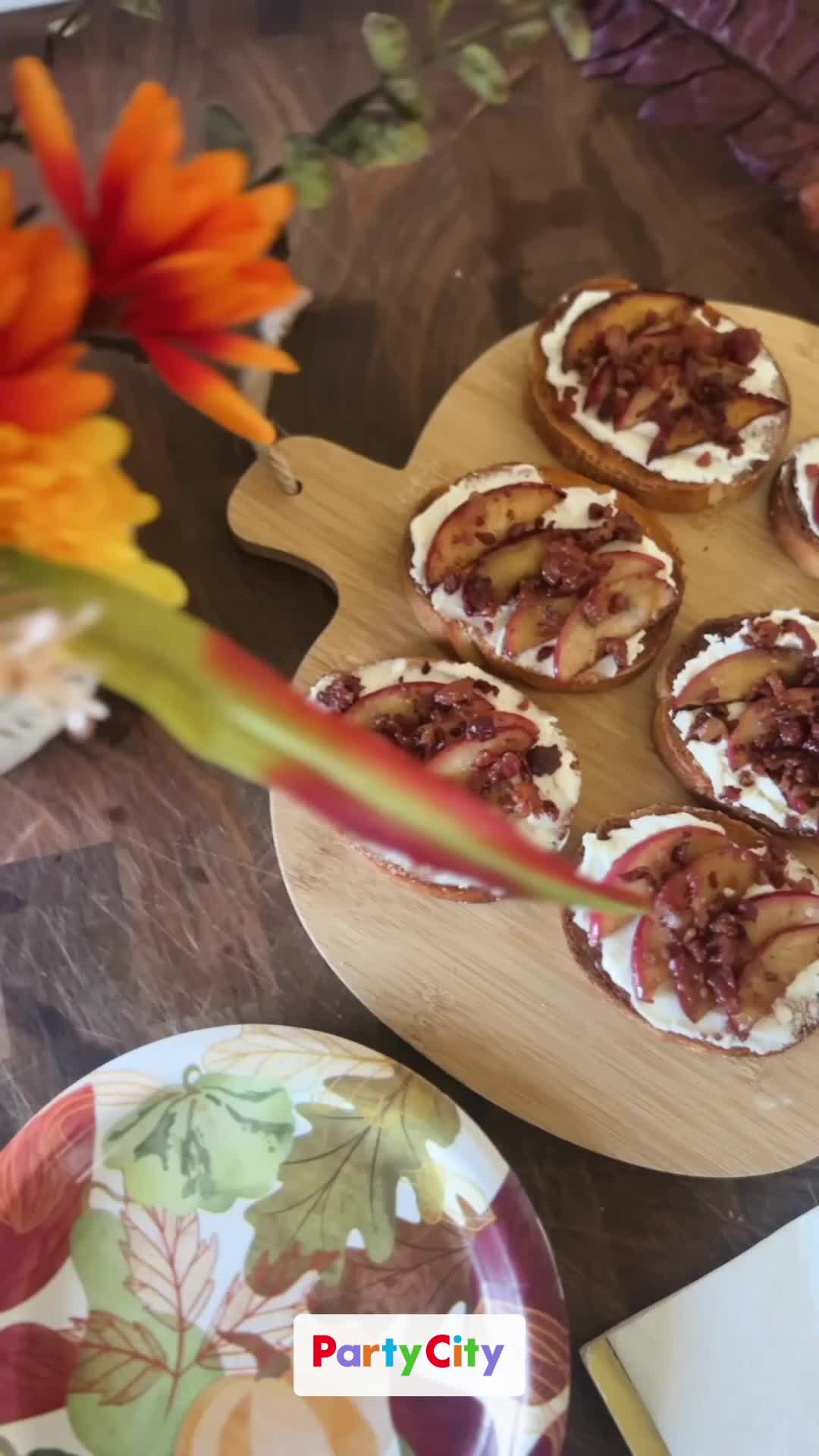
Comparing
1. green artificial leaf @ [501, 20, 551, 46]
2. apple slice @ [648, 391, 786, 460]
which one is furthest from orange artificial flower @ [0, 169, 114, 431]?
apple slice @ [648, 391, 786, 460]

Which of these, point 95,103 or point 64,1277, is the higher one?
point 95,103

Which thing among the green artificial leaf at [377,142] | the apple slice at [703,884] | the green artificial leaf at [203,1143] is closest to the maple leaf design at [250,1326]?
the green artificial leaf at [203,1143]

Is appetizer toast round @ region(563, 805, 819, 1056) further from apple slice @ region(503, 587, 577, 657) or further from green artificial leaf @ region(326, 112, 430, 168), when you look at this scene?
green artificial leaf @ region(326, 112, 430, 168)

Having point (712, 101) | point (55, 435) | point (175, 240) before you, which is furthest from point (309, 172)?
point (712, 101)

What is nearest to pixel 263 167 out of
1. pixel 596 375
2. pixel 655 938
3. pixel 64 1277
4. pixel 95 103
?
pixel 95 103

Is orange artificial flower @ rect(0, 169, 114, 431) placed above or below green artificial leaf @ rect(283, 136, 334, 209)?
above

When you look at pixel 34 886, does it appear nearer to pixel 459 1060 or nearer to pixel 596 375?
pixel 459 1060

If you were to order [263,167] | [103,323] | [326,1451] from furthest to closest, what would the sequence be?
1. [263,167]
2. [326,1451]
3. [103,323]
